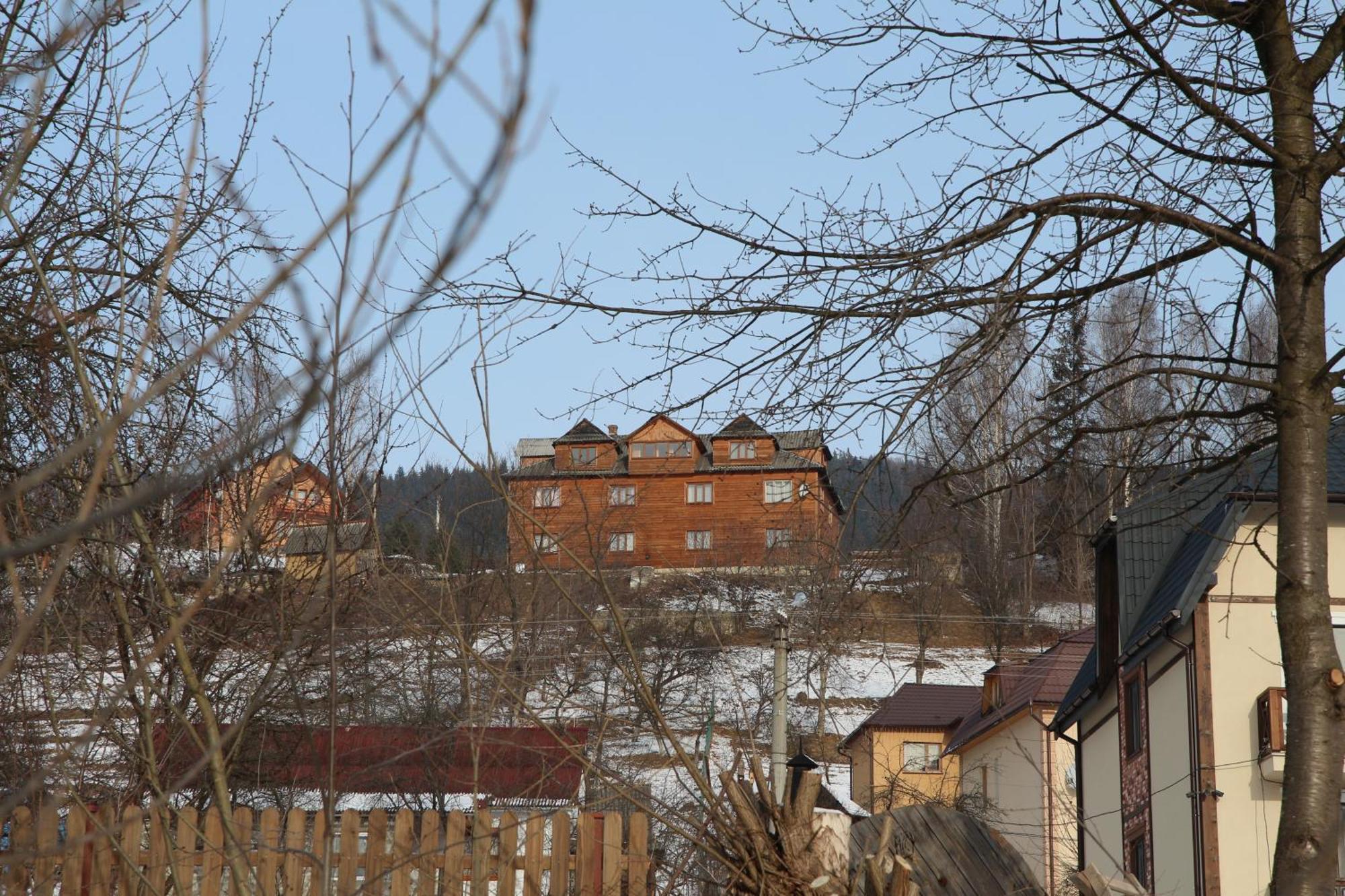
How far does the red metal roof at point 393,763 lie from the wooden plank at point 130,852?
1.24 ft

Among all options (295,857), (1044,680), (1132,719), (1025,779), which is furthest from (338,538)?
(1025,779)

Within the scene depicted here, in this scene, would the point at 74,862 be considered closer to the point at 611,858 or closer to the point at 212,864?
the point at 212,864

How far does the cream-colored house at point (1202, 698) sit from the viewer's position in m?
13.9

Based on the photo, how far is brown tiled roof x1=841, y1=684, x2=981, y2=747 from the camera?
1287 inches

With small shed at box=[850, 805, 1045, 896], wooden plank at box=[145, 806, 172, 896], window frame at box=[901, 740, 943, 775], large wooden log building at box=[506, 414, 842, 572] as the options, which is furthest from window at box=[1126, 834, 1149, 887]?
window frame at box=[901, 740, 943, 775]

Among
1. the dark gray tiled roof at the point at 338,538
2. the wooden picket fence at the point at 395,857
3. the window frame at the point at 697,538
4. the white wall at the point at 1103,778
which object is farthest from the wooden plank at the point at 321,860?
the window frame at the point at 697,538

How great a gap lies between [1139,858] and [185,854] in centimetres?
1467

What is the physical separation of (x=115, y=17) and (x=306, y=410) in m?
3.94

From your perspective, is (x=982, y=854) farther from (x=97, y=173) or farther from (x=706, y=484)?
(x=706, y=484)

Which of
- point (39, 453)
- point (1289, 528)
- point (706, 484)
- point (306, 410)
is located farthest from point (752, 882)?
point (706, 484)

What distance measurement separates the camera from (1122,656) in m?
16.4

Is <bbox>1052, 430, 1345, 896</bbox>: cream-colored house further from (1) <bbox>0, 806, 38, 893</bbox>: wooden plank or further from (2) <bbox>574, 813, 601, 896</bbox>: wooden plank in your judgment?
(1) <bbox>0, 806, 38, 893</bbox>: wooden plank

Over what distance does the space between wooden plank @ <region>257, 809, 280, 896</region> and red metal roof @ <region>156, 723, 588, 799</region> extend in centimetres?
25

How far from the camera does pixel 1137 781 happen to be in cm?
1661
